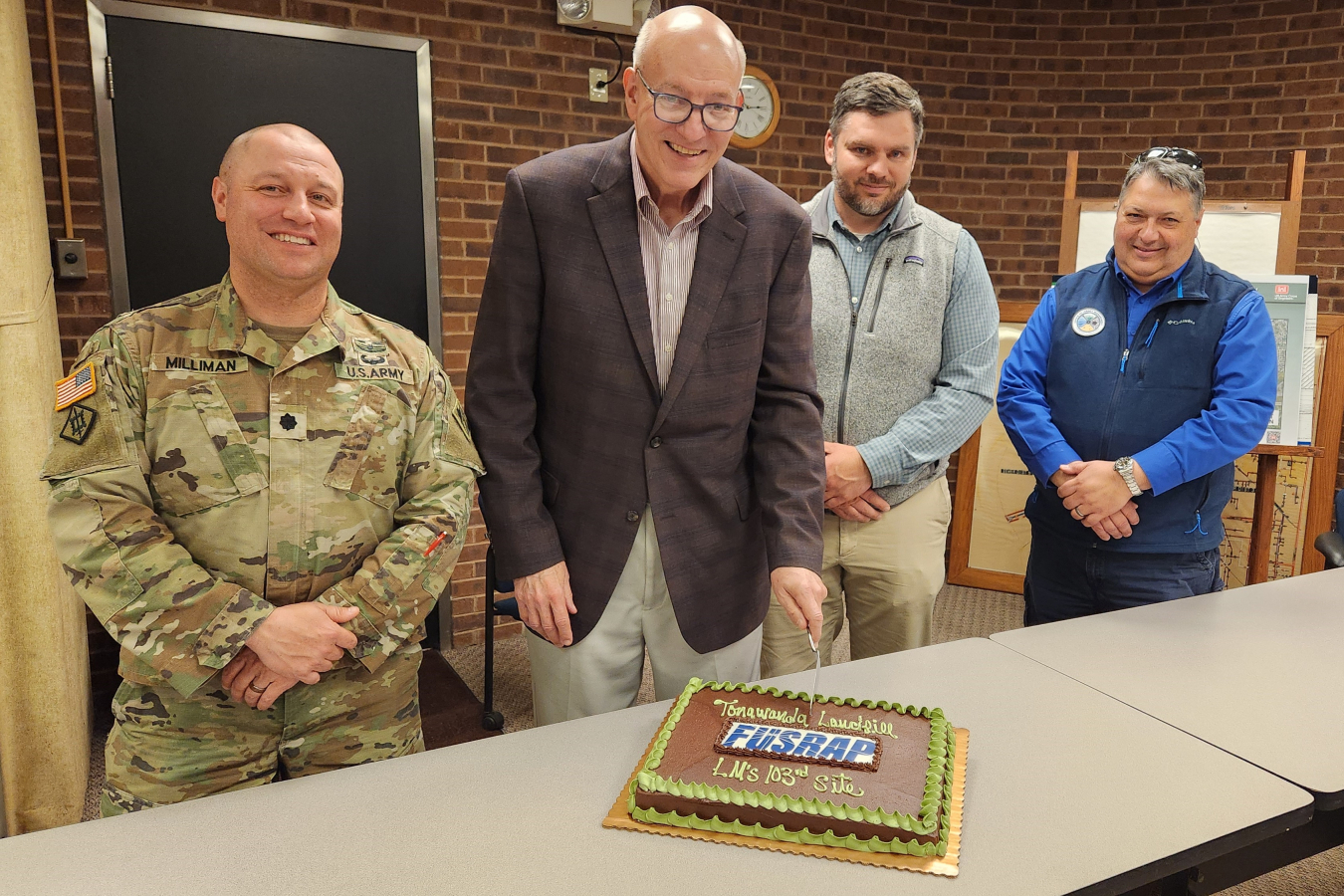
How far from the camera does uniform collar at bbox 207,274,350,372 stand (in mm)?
1384

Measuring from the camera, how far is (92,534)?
1.25 m

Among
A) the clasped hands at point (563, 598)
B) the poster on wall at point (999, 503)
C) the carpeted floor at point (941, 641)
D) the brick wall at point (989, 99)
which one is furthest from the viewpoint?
the poster on wall at point (999, 503)

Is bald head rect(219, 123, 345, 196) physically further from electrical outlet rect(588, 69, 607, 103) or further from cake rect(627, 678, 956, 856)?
electrical outlet rect(588, 69, 607, 103)

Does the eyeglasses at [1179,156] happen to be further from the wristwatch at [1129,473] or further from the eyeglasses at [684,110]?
the eyeglasses at [684,110]

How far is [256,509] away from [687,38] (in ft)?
3.24

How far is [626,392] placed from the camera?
61.7 inches

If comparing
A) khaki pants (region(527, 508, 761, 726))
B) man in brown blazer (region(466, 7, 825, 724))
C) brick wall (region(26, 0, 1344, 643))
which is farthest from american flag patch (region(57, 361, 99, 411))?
brick wall (region(26, 0, 1344, 643))

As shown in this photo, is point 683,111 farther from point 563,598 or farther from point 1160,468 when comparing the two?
point 1160,468

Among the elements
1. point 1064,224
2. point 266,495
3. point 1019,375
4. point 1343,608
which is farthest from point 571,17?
point 1343,608

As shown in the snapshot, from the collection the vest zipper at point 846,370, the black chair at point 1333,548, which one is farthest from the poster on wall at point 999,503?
the vest zipper at point 846,370

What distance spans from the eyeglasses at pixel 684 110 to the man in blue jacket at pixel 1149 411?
1.12 metres

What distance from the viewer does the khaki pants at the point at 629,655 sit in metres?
1.64

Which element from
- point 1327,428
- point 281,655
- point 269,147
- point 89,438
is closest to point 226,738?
point 281,655

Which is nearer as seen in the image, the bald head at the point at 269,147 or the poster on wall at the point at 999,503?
the bald head at the point at 269,147
